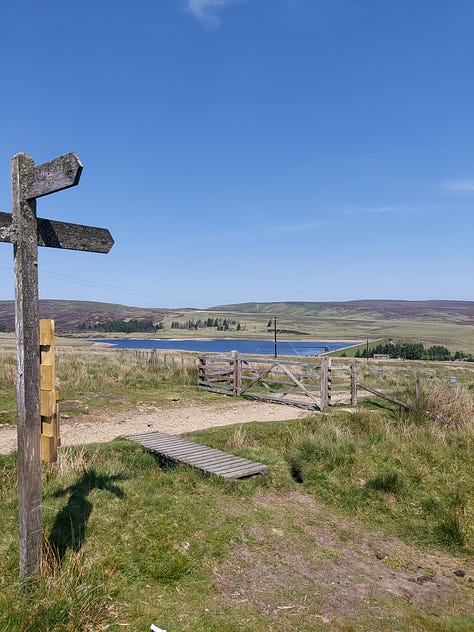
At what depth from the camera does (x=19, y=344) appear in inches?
146

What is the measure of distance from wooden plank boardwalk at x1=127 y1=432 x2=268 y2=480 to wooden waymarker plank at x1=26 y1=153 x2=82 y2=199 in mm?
4933

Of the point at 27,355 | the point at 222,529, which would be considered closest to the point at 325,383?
the point at 222,529

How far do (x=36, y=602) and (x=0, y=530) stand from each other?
66.3 inches

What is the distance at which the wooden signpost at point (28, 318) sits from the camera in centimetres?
365

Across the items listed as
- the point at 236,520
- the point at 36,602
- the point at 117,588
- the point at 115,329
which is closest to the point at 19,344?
the point at 36,602

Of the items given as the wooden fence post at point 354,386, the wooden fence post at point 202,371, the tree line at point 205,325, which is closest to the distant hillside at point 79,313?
the tree line at point 205,325

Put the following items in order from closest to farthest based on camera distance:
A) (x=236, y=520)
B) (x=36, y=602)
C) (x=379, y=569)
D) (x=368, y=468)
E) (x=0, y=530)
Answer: (x=36, y=602)
(x=0, y=530)
(x=379, y=569)
(x=236, y=520)
(x=368, y=468)

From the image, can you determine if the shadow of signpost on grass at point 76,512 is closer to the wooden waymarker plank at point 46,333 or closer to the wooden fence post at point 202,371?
the wooden waymarker plank at point 46,333

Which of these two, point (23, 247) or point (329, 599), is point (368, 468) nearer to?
point (329, 599)

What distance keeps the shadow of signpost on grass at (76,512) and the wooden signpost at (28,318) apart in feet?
2.04

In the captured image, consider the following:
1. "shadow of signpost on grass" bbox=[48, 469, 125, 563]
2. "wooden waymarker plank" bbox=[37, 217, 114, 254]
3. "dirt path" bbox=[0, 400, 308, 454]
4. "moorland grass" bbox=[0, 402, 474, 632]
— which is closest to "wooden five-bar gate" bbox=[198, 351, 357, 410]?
"dirt path" bbox=[0, 400, 308, 454]

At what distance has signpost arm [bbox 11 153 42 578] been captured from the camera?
368 centimetres

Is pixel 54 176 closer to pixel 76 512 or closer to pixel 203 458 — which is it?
pixel 76 512

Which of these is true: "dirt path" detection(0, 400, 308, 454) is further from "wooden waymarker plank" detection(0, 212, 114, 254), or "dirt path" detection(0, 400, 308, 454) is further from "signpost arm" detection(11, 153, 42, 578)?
"wooden waymarker plank" detection(0, 212, 114, 254)
